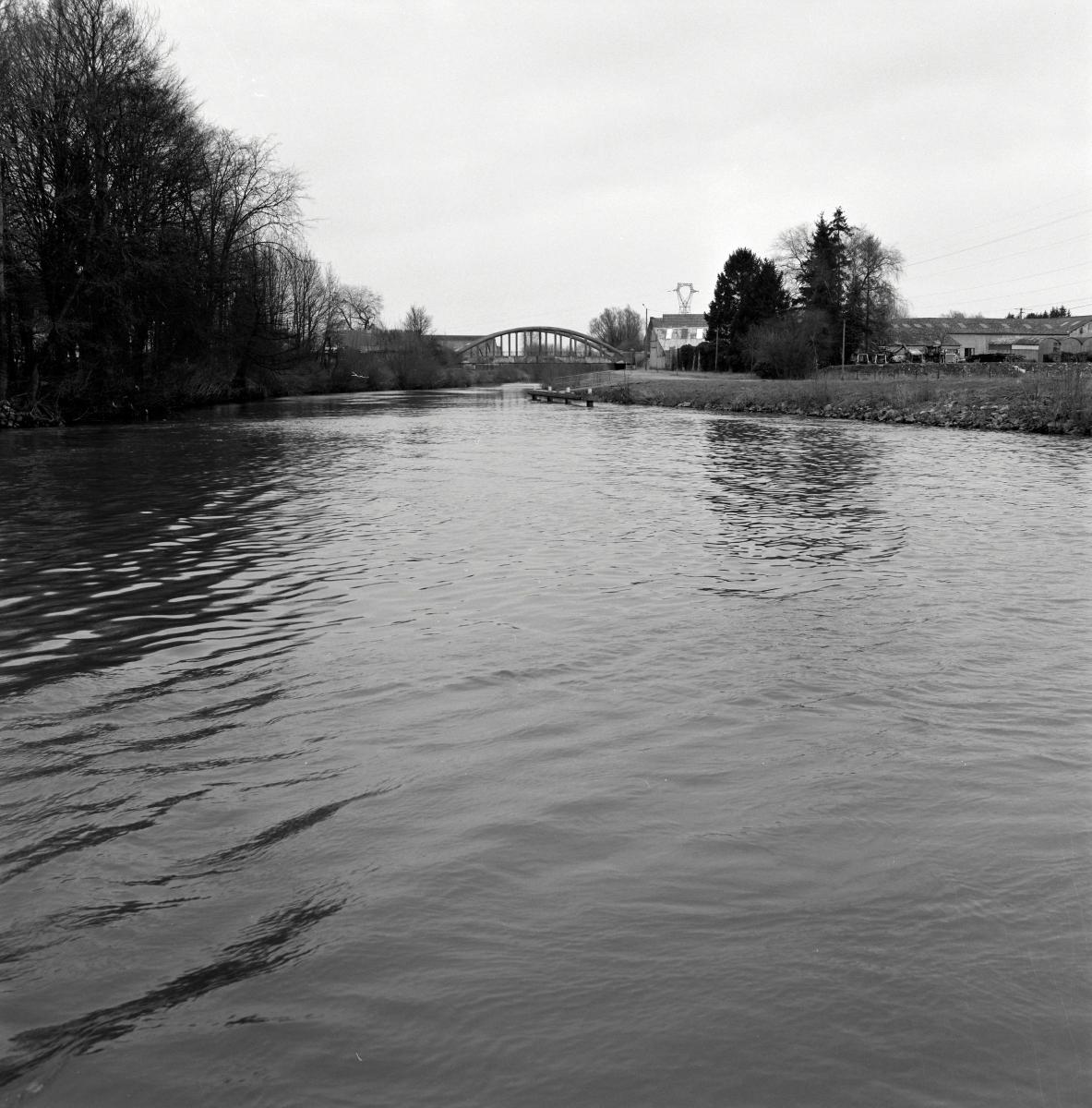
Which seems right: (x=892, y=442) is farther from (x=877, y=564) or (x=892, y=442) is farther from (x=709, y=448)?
(x=877, y=564)

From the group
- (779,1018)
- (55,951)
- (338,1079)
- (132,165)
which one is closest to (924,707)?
(779,1018)

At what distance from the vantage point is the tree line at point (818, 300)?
7600 centimetres

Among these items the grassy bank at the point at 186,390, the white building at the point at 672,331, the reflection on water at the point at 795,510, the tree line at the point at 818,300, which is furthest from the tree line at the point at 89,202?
the white building at the point at 672,331

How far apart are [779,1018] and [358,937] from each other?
159 cm

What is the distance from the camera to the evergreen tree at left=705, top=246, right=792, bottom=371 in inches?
3337

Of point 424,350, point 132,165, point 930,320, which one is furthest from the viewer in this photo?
point 930,320

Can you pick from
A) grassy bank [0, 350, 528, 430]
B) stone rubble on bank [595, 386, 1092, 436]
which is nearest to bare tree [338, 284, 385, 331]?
grassy bank [0, 350, 528, 430]

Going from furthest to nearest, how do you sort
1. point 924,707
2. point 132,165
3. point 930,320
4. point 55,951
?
point 930,320
point 132,165
point 924,707
point 55,951

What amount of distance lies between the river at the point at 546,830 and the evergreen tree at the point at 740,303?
245 ft

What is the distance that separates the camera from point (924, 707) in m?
6.77

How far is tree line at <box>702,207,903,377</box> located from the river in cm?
6495

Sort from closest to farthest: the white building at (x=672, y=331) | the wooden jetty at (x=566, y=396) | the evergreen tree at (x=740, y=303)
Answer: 1. the wooden jetty at (x=566, y=396)
2. the evergreen tree at (x=740, y=303)
3. the white building at (x=672, y=331)

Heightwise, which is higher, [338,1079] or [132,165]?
[132,165]

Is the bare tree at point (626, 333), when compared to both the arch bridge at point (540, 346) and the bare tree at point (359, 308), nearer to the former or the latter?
the arch bridge at point (540, 346)
